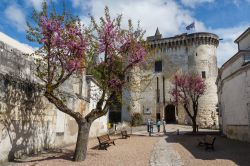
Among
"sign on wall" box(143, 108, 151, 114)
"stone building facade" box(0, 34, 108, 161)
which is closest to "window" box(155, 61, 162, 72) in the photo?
"sign on wall" box(143, 108, 151, 114)

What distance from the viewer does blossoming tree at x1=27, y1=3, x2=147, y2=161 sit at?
9.60m

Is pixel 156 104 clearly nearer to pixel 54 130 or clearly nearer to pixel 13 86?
pixel 54 130

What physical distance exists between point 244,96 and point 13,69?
12.8 m

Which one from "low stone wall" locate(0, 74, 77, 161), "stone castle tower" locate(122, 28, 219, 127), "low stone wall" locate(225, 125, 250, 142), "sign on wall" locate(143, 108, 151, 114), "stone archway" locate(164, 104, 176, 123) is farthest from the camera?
"stone archway" locate(164, 104, 176, 123)

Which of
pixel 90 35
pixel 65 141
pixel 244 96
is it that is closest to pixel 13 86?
pixel 90 35

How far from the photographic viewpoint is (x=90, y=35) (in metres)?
10.6

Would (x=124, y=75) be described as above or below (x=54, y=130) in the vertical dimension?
above

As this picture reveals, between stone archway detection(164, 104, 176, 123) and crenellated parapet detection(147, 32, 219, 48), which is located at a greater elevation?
crenellated parapet detection(147, 32, 219, 48)

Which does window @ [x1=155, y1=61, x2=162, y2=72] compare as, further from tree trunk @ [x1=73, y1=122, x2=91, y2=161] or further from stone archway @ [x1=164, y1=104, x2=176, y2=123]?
tree trunk @ [x1=73, y1=122, x2=91, y2=161]

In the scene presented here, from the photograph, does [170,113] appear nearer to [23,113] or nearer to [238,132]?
[238,132]

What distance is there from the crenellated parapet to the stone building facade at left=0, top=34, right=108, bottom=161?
31188 mm

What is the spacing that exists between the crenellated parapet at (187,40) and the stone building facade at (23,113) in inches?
1228

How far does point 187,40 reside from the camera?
41812mm

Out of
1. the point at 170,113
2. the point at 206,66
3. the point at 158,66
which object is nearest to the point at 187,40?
the point at 206,66
